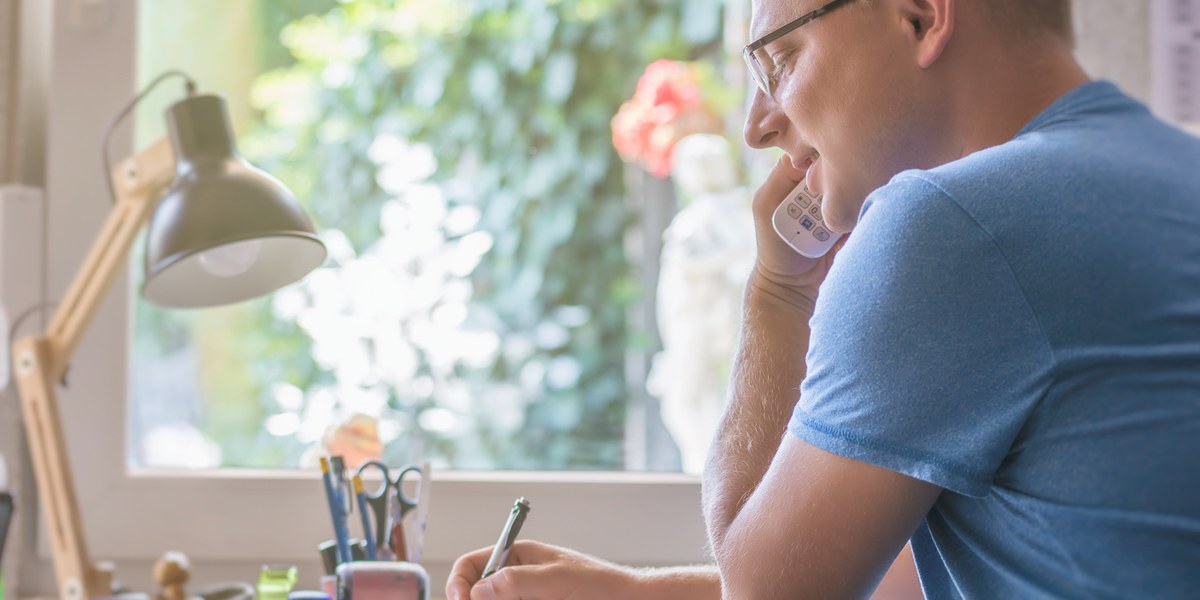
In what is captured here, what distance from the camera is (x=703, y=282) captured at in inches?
81.6

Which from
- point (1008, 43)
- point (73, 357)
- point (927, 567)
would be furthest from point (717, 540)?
point (73, 357)

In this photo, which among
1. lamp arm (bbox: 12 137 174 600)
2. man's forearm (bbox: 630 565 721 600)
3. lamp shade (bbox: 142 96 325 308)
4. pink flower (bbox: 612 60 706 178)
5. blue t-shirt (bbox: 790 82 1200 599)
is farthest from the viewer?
pink flower (bbox: 612 60 706 178)

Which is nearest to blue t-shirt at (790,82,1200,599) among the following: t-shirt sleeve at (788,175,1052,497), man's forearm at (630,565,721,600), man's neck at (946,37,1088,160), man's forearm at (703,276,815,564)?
t-shirt sleeve at (788,175,1052,497)

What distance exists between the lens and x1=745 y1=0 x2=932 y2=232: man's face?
80 cm

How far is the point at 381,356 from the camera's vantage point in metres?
2.23

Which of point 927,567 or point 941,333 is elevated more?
point 941,333

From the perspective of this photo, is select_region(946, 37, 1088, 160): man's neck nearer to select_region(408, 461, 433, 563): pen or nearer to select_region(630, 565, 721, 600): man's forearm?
select_region(630, 565, 721, 600): man's forearm

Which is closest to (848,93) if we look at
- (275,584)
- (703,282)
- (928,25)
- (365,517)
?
(928,25)

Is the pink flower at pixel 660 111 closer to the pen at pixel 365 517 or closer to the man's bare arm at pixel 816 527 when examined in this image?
the pen at pixel 365 517

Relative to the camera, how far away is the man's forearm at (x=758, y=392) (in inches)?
35.3

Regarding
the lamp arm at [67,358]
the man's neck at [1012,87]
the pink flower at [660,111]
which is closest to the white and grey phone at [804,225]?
the man's neck at [1012,87]

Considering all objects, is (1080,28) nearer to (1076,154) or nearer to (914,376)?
(1076,154)

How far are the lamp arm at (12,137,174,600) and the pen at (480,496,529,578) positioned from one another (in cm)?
50

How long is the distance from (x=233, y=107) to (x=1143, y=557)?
1508mm
